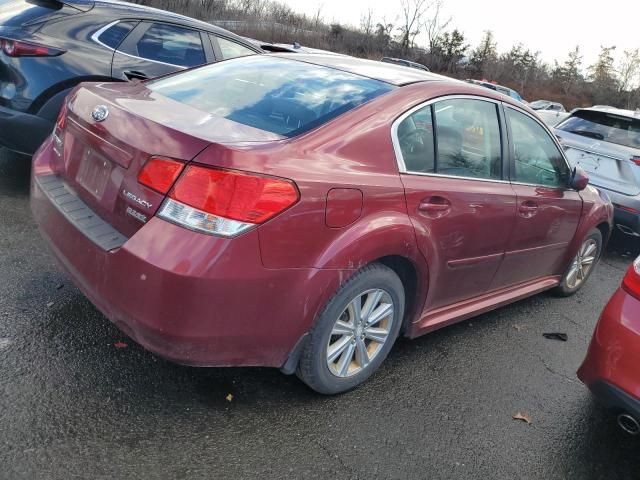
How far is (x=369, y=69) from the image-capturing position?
3.17 metres

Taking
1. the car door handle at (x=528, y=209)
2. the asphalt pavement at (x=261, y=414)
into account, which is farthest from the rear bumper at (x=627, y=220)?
the asphalt pavement at (x=261, y=414)

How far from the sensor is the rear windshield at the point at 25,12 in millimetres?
4395

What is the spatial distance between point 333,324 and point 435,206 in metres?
0.83

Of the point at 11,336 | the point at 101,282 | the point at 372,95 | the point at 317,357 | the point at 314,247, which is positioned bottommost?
the point at 11,336

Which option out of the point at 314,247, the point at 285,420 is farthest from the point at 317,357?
the point at 314,247

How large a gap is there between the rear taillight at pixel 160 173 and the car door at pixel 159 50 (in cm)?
283

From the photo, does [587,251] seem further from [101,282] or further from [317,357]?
[101,282]

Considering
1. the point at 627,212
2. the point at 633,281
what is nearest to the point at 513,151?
the point at 633,281

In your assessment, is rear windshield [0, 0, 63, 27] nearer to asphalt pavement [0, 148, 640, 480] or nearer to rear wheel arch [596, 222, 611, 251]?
asphalt pavement [0, 148, 640, 480]

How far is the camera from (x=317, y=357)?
253cm

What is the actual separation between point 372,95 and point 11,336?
220cm

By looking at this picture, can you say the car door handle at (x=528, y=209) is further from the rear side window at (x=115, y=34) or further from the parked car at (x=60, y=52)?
the rear side window at (x=115, y=34)

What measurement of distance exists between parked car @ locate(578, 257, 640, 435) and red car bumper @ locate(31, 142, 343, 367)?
1.32m

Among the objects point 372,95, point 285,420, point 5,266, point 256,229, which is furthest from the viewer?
point 5,266
